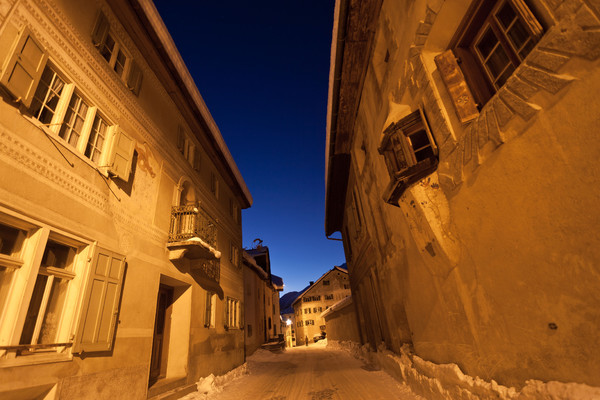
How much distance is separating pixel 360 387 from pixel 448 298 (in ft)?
14.4

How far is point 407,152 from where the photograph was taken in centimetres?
522

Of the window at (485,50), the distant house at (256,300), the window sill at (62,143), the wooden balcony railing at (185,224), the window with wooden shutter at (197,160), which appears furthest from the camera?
the distant house at (256,300)

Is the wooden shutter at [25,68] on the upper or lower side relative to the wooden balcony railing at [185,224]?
upper

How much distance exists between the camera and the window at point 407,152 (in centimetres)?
478

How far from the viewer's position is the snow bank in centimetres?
254

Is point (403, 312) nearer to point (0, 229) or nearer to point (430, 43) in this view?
point (430, 43)

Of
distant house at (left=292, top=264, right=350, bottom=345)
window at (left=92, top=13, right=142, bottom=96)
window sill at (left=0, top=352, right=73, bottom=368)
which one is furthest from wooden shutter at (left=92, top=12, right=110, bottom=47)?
distant house at (left=292, top=264, right=350, bottom=345)

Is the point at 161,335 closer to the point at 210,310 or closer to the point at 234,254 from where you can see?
the point at 210,310

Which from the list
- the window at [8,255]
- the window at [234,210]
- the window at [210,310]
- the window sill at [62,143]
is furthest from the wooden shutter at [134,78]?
the window at [234,210]

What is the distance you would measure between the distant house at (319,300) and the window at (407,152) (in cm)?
4154

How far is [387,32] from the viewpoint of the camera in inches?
252

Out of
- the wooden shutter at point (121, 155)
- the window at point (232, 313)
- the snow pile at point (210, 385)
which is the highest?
the wooden shutter at point (121, 155)

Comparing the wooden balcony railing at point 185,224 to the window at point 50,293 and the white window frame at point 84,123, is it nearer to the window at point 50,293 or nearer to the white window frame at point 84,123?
the window at point 50,293

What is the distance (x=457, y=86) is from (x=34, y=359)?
7306mm
